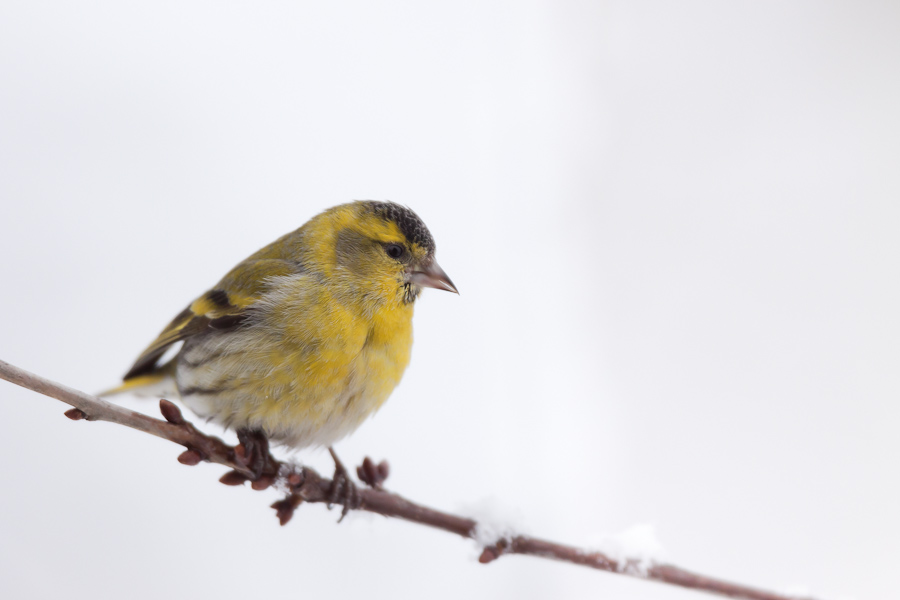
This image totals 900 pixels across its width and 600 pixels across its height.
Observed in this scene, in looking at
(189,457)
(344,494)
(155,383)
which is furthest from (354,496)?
(155,383)

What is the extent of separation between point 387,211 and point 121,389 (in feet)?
2.75

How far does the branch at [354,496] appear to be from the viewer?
1.02m

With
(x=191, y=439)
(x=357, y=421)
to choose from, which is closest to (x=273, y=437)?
(x=357, y=421)

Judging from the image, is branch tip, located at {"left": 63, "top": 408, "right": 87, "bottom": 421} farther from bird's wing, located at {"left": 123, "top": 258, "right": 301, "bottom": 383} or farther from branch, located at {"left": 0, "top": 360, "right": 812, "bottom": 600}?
bird's wing, located at {"left": 123, "top": 258, "right": 301, "bottom": 383}

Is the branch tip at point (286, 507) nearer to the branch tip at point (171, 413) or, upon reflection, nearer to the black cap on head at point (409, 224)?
the branch tip at point (171, 413)

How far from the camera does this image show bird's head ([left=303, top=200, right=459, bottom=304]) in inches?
60.8

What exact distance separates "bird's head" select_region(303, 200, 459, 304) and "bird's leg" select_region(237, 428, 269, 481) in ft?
1.14

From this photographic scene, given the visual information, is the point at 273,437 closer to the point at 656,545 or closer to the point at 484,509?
the point at 484,509

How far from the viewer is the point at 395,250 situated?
5.14ft

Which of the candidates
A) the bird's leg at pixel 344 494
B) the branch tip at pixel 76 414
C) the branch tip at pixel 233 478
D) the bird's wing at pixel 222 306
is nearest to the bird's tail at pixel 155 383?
the bird's wing at pixel 222 306

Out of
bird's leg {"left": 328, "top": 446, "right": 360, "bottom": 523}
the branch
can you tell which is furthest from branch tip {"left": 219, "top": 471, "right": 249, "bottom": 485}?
bird's leg {"left": 328, "top": 446, "right": 360, "bottom": 523}

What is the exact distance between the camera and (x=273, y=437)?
58.5 inches

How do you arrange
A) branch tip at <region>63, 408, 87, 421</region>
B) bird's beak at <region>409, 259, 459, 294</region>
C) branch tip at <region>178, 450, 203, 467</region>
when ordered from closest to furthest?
branch tip at <region>63, 408, 87, 421</region>
branch tip at <region>178, 450, 203, 467</region>
bird's beak at <region>409, 259, 459, 294</region>

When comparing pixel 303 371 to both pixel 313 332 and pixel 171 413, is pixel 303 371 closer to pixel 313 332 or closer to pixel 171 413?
pixel 313 332
